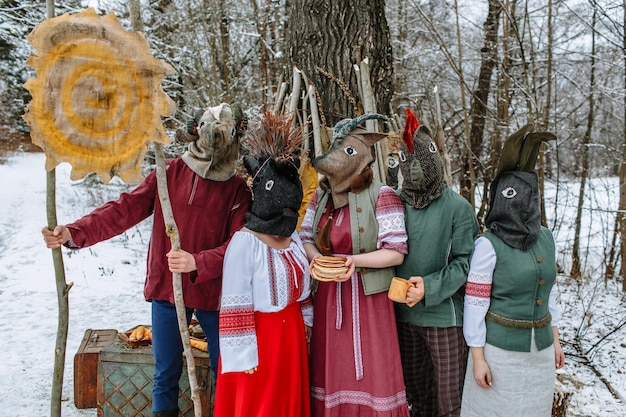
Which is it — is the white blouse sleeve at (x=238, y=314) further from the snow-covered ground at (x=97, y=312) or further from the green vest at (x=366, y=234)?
the snow-covered ground at (x=97, y=312)

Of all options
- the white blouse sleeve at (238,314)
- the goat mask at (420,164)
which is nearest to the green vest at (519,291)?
the goat mask at (420,164)

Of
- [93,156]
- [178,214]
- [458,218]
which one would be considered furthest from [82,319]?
[458,218]

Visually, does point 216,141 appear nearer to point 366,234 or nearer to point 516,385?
point 366,234

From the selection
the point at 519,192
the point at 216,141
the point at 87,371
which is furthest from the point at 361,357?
the point at 87,371

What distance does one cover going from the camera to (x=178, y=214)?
2.46m

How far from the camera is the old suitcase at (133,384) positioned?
295 cm

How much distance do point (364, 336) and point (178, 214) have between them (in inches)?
43.2

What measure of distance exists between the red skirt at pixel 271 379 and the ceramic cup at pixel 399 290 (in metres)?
0.48

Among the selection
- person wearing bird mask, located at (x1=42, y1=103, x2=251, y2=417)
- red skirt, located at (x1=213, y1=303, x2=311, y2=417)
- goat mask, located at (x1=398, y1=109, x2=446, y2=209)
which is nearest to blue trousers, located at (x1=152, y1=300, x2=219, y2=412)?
person wearing bird mask, located at (x1=42, y1=103, x2=251, y2=417)

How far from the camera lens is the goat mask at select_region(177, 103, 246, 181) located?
91.7 inches

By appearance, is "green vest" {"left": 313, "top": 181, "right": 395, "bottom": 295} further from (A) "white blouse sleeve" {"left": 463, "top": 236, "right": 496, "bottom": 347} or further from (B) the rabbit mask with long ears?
(B) the rabbit mask with long ears

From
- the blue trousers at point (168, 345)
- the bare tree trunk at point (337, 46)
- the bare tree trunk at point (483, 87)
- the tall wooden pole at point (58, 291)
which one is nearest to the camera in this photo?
the tall wooden pole at point (58, 291)

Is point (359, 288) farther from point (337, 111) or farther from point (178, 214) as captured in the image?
point (337, 111)

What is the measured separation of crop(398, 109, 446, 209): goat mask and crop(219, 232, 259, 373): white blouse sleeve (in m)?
0.84
